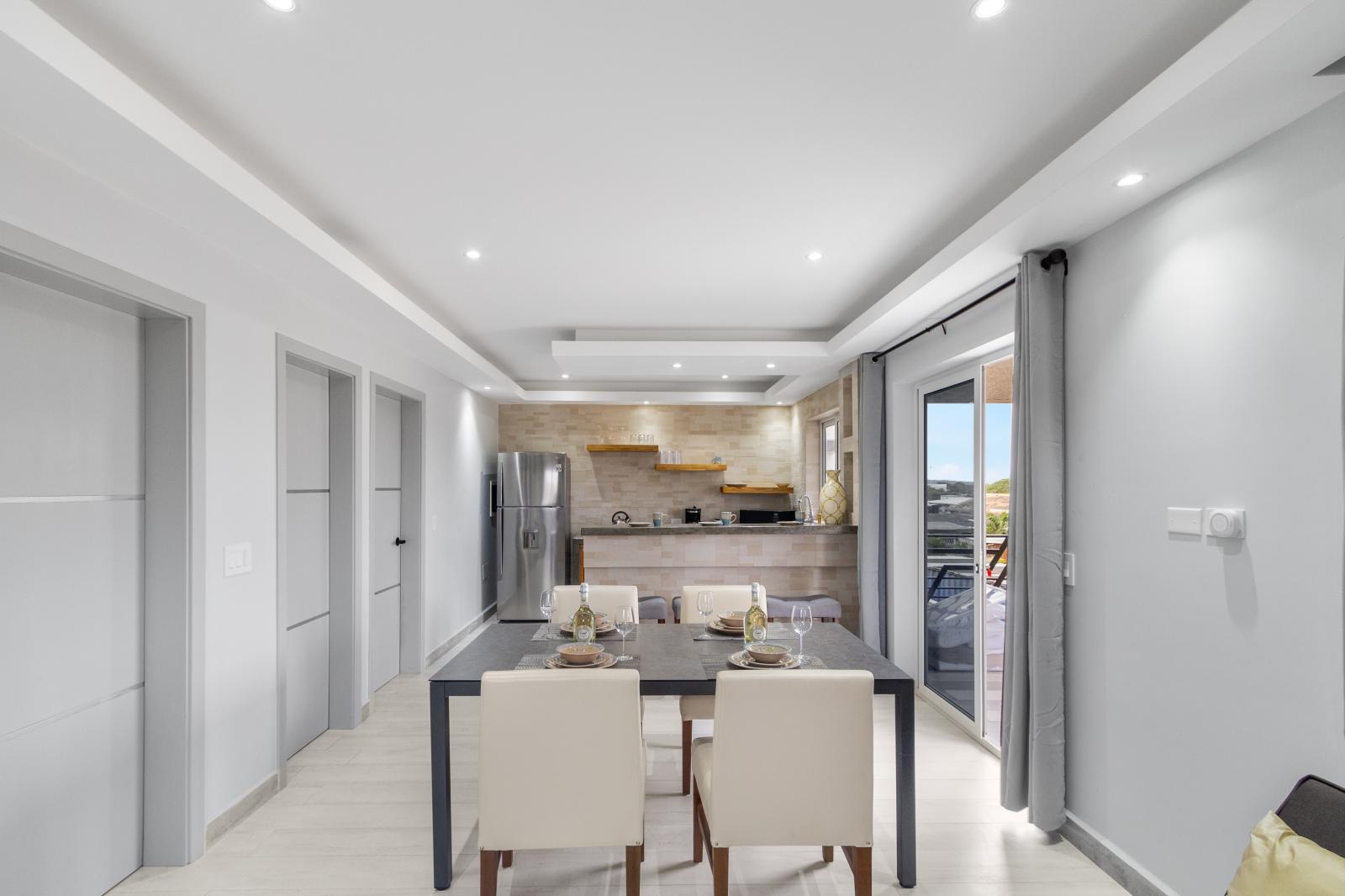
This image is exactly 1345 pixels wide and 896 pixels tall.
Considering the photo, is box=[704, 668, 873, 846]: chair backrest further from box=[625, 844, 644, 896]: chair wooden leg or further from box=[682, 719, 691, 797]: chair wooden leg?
box=[682, 719, 691, 797]: chair wooden leg

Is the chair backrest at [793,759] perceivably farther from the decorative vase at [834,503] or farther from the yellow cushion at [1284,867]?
the decorative vase at [834,503]

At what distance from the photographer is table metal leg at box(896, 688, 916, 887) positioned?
2391 millimetres

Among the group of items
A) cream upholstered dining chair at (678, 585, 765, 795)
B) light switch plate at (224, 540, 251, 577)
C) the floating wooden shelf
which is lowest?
cream upholstered dining chair at (678, 585, 765, 795)

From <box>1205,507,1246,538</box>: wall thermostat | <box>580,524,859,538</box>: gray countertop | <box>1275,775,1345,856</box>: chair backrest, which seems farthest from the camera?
<box>580,524,859,538</box>: gray countertop

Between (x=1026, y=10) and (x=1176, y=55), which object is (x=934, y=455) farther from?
(x=1026, y=10)

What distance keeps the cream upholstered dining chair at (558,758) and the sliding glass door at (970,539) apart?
2.23 meters

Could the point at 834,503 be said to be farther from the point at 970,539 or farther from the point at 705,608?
the point at 705,608

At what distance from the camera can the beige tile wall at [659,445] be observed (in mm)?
7953

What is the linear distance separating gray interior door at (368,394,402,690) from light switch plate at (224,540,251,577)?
5.25 feet

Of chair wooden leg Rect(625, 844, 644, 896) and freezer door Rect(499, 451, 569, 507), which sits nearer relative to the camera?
chair wooden leg Rect(625, 844, 644, 896)

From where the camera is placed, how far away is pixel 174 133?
1.87m

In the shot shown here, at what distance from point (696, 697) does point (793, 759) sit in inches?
41.0

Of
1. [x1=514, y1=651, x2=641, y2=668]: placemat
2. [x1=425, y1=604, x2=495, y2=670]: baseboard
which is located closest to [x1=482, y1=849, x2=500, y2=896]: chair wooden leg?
[x1=514, y1=651, x2=641, y2=668]: placemat

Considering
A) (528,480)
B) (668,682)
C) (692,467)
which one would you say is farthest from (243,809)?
(692,467)
